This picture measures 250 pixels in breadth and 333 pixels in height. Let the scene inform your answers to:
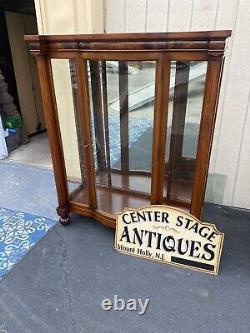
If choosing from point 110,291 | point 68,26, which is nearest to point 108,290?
point 110,291

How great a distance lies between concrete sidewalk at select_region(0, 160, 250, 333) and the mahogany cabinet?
0.22 meters

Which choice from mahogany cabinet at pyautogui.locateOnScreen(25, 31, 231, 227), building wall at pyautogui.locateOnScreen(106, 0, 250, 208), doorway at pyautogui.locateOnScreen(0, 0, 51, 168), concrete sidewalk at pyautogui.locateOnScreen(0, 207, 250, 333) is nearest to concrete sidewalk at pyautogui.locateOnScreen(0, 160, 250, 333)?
concrete sidewalk at pyautogui.locateOnScreen(0, 207, 250, 333)

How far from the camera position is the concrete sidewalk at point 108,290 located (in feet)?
3.72

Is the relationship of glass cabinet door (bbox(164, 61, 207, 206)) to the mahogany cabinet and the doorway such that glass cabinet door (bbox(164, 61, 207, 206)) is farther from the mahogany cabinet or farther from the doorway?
the doorway

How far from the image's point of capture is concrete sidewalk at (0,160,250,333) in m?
1.13

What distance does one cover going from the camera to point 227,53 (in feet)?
4.98

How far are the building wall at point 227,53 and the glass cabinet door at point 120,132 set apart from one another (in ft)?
1.43

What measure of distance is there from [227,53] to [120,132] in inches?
30.1

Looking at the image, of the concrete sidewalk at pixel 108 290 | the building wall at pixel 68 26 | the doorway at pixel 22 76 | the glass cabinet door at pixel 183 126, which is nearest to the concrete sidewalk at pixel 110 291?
the concrete sidewalk at pixel 108 290

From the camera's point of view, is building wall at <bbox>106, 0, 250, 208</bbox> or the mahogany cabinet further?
building wall at <bbox>106, 0, 250, 208</bbox>

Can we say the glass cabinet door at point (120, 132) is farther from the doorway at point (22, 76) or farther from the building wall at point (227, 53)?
the doorway at point (22, 76)

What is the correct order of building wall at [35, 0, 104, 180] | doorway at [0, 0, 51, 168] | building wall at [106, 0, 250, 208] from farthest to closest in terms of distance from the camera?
doorway at [0, 0, 51, 168], building wall at [35, 0, 104, 180], building wall at [106, 0, 250, 208]

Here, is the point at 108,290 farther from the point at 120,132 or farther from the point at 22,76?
the point at 22,76

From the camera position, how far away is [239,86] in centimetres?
157
